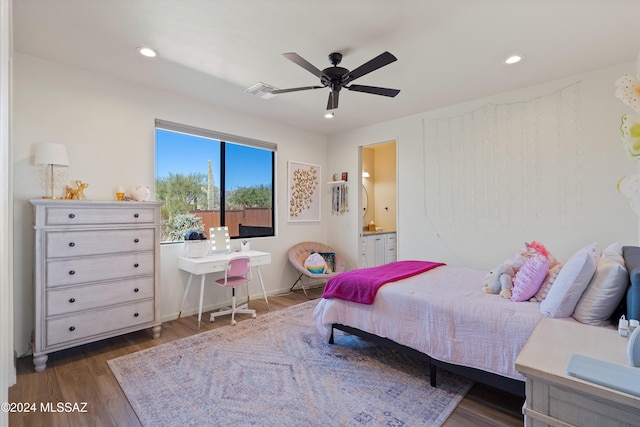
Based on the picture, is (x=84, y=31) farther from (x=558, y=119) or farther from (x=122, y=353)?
(x=558, y=119)

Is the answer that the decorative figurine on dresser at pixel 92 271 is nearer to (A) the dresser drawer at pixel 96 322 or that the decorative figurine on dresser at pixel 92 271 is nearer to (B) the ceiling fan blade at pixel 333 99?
(A) the dresser drawer at pixel 96 322

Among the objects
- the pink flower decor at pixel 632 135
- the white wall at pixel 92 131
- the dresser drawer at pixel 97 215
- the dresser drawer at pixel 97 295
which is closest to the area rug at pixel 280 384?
the dresser drawer at pixel 97 295

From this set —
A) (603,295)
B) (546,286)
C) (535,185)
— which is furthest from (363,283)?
(535,185)

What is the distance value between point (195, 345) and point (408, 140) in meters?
3.73

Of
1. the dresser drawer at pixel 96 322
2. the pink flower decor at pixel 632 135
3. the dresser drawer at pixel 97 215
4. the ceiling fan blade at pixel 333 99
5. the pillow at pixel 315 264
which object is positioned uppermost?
the ceiling fan blade at pixel 333 99

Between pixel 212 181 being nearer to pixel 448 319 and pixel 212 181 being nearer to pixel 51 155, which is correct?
pixel 51 155

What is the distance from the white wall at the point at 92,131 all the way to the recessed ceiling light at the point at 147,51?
82 centimetres

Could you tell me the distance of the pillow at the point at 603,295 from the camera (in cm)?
165

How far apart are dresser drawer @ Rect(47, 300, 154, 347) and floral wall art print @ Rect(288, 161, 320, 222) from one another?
2.50 meters

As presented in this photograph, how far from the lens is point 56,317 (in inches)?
99.5

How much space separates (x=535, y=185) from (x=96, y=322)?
183 inches

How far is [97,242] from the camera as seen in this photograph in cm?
274

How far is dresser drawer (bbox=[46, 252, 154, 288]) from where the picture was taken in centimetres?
254

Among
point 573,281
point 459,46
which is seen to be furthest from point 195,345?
point 459,46
